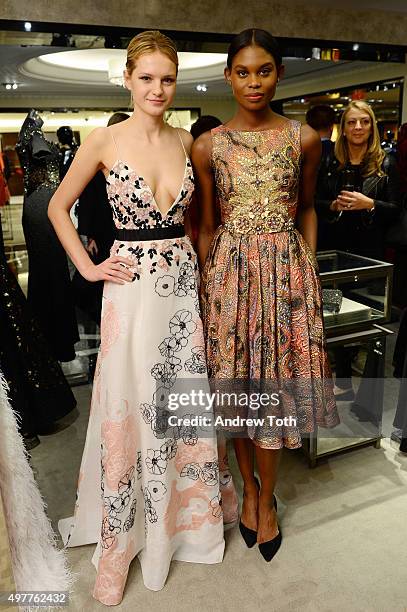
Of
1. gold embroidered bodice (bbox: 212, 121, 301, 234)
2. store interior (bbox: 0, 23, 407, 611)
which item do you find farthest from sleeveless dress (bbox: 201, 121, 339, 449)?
store interior (bbox: 0, 23, 407, 611)

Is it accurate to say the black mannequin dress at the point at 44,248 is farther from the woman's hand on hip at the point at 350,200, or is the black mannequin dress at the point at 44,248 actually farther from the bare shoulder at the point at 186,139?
the woman's hand on hip at the point at 350,200

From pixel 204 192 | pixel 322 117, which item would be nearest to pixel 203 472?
pixel 204 192

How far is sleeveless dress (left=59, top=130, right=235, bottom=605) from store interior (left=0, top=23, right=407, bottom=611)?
4.7 inches

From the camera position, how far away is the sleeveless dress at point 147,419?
1.60 m

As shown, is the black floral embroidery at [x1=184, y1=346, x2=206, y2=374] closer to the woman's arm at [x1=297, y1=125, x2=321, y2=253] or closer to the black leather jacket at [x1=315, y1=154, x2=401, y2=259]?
the woman's arm at [x1=297, y1=125, x2=321, y2=253]

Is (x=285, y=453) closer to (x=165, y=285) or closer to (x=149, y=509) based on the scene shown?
(x=149, y=509)

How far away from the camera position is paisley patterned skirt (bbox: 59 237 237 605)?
162 centimetres

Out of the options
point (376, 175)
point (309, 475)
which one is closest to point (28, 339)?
point (309, 475)

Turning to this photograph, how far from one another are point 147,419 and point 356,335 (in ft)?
3.62

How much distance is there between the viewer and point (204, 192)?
1.74 meters

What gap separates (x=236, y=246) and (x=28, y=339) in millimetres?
1221

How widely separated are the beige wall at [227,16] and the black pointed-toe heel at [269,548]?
2.66 metres

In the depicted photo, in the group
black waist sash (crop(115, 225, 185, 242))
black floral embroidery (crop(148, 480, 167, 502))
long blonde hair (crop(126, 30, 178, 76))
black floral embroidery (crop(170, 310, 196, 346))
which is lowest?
black floral embroidery (crop(148, 480, 167, 502))

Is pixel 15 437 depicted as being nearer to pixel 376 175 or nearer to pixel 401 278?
pixel 376 175
